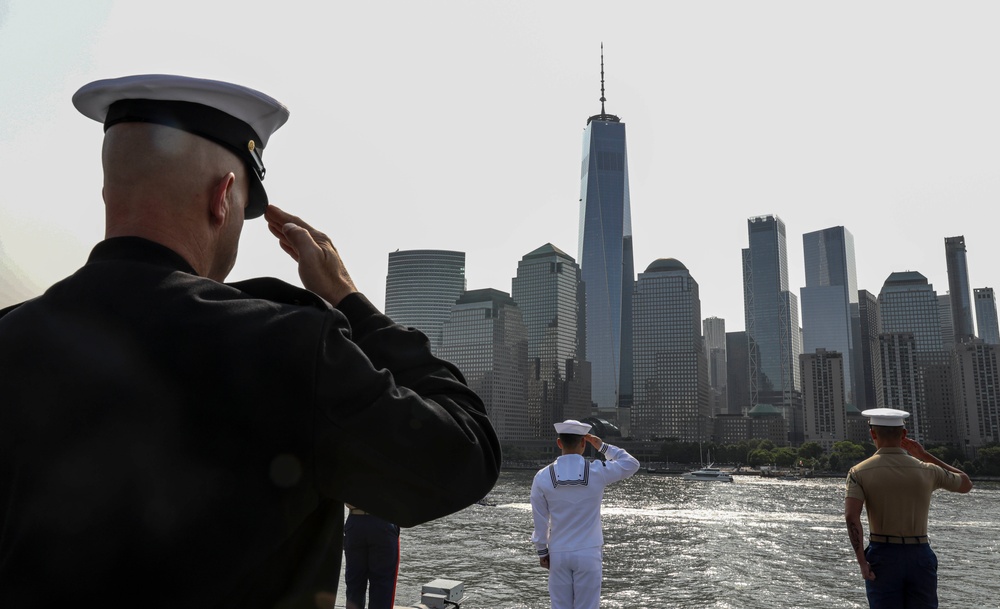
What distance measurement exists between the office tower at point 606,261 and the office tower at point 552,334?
16.8ft

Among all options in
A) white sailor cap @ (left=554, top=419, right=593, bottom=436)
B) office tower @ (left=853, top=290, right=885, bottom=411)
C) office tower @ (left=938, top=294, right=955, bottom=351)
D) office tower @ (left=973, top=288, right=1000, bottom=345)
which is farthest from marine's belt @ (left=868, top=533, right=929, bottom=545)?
office tower @ (left=973, top=288, right=1000, bottom=345)

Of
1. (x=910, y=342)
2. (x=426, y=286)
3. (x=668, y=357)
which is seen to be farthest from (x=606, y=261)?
(x=910, y=342)

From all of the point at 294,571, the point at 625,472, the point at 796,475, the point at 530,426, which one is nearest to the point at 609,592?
the point at 625,472

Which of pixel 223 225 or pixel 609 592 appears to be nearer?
pixel 223 225

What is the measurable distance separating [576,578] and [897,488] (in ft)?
9.66

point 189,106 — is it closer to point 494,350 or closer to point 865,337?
point 494,350

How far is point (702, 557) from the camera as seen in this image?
78.2 ft

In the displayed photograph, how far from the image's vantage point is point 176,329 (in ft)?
3.34

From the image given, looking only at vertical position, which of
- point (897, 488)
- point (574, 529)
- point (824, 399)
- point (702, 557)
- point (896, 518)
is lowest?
point (702, 557)

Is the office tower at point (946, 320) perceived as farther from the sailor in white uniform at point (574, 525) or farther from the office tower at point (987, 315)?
the sailor in white uniform at point (574, 525)

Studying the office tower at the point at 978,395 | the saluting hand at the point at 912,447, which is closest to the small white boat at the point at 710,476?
the office tower at the point at 978,395

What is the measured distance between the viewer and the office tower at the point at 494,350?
139875mm

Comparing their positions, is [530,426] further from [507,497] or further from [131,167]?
[131,167]

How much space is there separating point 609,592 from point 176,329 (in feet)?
58.4
